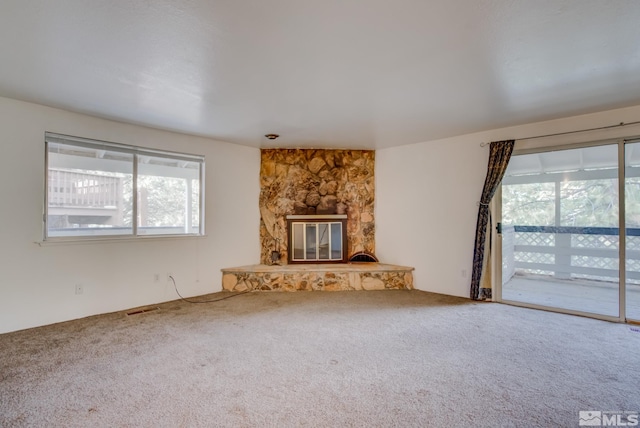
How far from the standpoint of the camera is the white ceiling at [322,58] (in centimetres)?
172

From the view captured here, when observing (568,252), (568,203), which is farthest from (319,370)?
(568,203)

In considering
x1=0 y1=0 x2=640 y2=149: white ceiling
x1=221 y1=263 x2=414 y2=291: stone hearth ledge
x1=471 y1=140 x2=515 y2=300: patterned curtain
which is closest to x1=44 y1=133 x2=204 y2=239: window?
x1=0 y1=0 x2=640 y2=149: white ceiling

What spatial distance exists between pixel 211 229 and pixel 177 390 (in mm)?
2925

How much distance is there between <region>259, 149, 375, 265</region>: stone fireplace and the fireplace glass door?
0.06 meters

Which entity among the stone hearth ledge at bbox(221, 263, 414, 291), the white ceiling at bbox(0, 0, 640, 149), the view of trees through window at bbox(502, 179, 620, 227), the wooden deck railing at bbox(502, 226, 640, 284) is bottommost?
the stone hearth ledge at bbox(221, 263, 414, 291)

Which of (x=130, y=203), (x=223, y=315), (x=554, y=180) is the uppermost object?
(x=554, y=180)

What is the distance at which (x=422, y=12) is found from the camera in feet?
5.68

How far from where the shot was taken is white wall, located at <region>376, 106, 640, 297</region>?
170 inches

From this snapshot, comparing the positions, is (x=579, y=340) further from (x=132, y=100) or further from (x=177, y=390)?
(x=132, y=100)

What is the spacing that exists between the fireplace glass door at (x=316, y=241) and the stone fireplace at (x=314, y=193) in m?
0.06

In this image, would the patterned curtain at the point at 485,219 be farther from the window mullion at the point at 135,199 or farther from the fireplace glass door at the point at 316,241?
the window mullion at the point at 135,199

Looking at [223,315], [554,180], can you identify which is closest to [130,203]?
[223,315]

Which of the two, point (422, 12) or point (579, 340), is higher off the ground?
point (422, 12)

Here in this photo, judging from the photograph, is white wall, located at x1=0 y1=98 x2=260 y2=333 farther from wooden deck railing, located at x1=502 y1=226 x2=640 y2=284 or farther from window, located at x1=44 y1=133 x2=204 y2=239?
wooden deck railing, located at x1=502 y1=226 x2=640 y2=284
